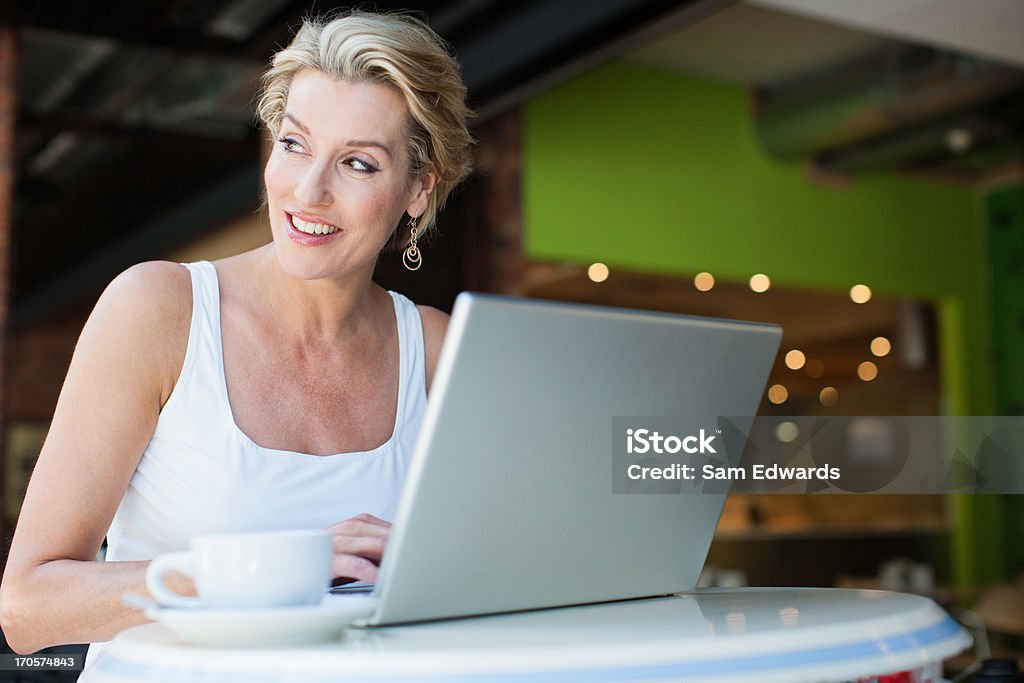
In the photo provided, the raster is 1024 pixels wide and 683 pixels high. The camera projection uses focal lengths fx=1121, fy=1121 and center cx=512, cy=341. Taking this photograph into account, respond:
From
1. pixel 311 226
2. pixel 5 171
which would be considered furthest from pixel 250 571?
pixel 5 171

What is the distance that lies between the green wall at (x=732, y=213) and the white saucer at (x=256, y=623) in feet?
16.3

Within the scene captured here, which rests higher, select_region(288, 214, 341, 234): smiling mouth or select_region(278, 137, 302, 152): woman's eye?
select_region(278, 137, 302, 152): woman's eye

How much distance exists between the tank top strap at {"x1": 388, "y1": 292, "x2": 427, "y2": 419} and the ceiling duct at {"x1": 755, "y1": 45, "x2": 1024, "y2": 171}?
4.62 metres

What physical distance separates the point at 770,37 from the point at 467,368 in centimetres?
555

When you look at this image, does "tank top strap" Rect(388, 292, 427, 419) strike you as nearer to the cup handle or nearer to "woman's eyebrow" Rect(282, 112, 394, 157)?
"woman's eyebrow" Rect(282, 112, 394, 157)

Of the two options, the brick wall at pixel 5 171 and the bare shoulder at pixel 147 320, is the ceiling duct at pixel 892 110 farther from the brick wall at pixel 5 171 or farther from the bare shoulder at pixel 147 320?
the bare shoulder at pixel 147 320

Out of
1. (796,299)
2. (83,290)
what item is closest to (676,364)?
(796,299)

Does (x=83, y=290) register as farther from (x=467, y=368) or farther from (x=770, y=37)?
(x=467, y=368)

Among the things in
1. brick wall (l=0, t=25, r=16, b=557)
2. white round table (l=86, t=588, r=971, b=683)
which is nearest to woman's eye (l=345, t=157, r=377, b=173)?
white round table (l=86, t=588, r=971, b=683)

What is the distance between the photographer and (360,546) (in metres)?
1.01

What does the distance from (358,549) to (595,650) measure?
308 millimetres

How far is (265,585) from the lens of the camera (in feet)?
2.72

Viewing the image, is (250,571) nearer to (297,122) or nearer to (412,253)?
(297,122)

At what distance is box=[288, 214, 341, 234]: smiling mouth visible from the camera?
56.3 inches
